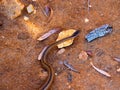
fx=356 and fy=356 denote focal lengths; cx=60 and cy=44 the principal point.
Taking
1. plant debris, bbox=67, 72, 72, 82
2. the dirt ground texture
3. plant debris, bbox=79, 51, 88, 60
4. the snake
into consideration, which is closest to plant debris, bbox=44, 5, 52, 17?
the dirt ground texture

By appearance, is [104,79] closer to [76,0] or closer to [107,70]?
[107,70]

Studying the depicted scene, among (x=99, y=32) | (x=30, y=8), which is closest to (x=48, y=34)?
(x=30, y=8)

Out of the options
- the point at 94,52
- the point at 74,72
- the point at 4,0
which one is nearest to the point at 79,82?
the point at 74,72

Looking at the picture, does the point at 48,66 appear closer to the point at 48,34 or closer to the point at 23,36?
the point at 48,34

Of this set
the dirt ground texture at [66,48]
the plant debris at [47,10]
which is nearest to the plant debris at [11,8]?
the dirt ground texture at [66,48]

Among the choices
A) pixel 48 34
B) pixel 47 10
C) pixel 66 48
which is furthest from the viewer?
pixel 47 10

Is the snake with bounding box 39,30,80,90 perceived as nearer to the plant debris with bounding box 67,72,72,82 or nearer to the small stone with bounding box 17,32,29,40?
the plant debris with bounding box 67,72,72,82

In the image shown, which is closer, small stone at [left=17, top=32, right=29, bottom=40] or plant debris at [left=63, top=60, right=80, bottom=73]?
plant debris at [left=63, top=60, right=80, bottom=73]
